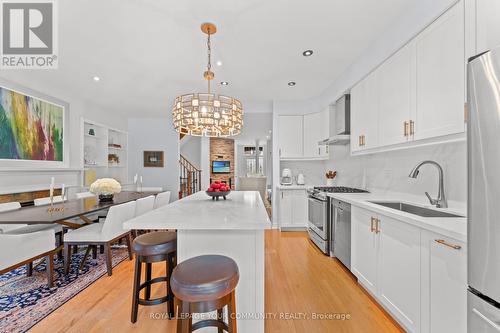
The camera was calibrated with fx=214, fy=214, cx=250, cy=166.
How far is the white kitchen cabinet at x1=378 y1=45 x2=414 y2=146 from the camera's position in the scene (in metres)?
1.93

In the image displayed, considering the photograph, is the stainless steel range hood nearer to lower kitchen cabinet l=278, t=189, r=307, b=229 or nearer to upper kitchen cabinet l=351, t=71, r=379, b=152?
upper kitchen cabinet l=351, t=71, r=379, b=152

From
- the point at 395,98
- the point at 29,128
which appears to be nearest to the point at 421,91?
the point at 395,98

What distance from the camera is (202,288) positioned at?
107 cm

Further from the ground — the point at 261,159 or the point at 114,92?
the point at 114,92

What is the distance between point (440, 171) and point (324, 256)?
1875 mm

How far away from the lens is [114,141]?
5789mm

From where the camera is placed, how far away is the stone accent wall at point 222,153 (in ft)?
32.2

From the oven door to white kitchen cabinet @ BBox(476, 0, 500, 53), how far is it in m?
2.21

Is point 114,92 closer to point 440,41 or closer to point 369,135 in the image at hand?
point 369,135

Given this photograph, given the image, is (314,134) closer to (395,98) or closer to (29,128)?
(395,98)

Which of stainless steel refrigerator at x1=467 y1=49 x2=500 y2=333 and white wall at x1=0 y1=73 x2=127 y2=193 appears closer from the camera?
stainless steel refrigerator at x1=467 y1=49 x2=500 y2=333

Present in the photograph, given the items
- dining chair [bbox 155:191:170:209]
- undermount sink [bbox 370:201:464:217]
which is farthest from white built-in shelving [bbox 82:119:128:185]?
undermount sink [bbox 370:201:464:217]

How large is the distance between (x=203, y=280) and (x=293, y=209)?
11.1 ft

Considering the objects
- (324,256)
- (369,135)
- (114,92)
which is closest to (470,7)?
(369,135)
